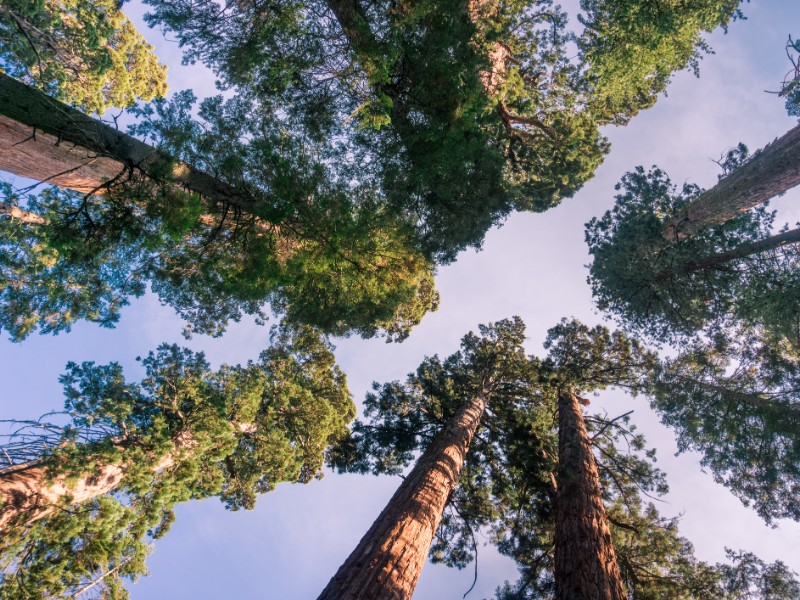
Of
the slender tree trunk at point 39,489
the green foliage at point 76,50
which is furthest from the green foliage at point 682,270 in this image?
the green foliage at point 76,50

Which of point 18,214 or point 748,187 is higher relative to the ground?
point 748,187

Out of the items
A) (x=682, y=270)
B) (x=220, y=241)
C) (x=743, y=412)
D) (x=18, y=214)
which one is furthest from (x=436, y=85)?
(x=18, y=214)

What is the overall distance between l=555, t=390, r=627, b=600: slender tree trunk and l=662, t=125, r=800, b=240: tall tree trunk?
17.3ft

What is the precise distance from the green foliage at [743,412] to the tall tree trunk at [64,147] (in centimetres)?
1154

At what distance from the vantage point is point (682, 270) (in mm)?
8594

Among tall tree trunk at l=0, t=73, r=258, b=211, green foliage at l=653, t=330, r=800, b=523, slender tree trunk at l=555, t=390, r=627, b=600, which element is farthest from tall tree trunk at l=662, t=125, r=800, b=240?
tall tree trunk at l=0, t=73, r=258, b=211

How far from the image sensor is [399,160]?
9.05 meters

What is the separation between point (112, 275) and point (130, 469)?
3154 mm

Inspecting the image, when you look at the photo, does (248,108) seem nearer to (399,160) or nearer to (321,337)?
(399,160)

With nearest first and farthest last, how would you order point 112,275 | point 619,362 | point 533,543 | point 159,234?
1. point 159,234
2. point 112,275
3. point 533,543
4. point 619,362

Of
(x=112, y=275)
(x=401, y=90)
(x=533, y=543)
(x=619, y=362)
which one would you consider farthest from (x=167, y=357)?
(x=619, y=362)

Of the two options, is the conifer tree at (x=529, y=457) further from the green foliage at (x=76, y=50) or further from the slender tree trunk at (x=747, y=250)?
the green foliage at (x=76, y=50)

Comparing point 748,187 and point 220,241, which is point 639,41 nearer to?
point 748,187

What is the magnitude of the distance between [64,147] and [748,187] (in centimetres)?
1135
